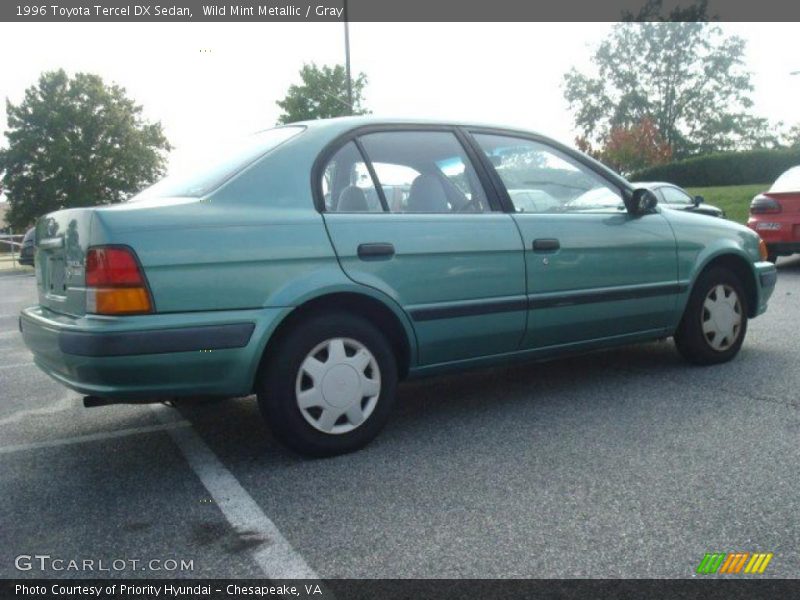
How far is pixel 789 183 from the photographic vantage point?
998 centimetres

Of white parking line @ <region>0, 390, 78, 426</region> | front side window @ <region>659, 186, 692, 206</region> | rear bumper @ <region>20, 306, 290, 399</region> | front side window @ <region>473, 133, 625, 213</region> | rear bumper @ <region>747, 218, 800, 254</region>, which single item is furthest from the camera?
front side window @ <region>659, 186, 692, 206</region>

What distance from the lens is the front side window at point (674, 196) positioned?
13789 mm

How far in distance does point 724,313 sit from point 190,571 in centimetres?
383

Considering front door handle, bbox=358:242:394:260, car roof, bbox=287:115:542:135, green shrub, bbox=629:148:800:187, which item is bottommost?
front door handle, bbox=358:242:394:260

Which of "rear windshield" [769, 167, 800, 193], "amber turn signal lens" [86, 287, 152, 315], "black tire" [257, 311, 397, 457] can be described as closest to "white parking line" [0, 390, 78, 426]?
"amber turn signal lens" [86, 287, 152, 315]

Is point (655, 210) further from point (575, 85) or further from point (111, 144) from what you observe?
point (575, 85)

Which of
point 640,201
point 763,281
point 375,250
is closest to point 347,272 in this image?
point 375,250

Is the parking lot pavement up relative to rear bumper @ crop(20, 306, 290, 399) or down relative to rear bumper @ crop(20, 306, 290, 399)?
down

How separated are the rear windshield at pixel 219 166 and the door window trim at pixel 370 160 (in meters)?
0.22

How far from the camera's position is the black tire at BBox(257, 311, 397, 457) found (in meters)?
3.25

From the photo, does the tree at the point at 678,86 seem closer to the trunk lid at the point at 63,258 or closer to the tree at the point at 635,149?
the tree at the point at 635,149

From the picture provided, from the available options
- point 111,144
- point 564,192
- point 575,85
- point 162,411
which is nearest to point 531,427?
point 564,192

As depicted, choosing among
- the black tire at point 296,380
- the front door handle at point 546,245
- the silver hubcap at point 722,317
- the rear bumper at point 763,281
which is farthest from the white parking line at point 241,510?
the rear bumper at point 763,281

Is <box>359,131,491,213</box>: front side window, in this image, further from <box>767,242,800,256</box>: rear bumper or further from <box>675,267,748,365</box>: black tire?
<box>767,242,800,256</box>: rear bumper
